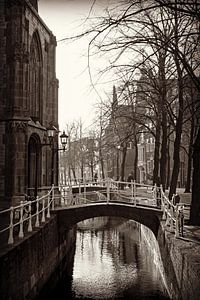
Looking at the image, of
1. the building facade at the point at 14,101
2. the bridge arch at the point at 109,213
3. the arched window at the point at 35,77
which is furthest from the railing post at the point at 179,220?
the arched window at the point at 35,77

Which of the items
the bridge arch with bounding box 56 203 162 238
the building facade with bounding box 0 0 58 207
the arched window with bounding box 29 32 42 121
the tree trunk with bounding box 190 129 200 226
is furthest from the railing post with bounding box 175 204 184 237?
the arched window with bounding box 29 32 42 121

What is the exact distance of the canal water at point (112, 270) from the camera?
12141 mm

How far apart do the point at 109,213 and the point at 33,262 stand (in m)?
6.13

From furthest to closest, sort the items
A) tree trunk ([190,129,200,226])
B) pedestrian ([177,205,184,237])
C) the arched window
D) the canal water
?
the arched window, tree trunk ([190,129,200,226]), the canal water, pedestrian ([177,205,184,237])

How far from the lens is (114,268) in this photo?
1506 centimetres

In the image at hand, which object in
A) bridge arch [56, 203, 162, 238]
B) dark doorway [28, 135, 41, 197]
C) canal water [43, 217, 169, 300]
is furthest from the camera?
dark doorway [28, 135, 41, 197]

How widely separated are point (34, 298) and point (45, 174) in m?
11.8

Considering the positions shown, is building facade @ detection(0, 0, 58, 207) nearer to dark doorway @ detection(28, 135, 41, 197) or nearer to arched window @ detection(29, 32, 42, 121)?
dark doorway @ detection(28, 135, 41, 197)

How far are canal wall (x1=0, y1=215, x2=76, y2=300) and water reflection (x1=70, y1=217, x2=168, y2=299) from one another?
0.93 metres

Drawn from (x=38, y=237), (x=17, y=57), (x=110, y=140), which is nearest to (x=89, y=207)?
(x=38, y=237)

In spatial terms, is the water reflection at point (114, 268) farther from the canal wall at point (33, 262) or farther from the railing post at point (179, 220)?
the railing post at point (179, 220)

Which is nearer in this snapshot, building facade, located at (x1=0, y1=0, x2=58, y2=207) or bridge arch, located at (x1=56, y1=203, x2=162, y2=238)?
bridge arch, located at (x1=56, y1=203, x2=162, y2=238)

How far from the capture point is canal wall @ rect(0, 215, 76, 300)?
8.11 m

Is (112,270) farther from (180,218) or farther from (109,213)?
(180,218)
